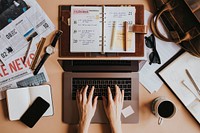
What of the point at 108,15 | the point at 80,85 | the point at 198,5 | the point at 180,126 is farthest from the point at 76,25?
the point at 180,126

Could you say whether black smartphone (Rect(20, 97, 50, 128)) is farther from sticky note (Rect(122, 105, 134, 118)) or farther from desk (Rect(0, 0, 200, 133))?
sticky note (Rect(122, 105, 134, 118))

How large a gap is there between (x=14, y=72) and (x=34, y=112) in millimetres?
179

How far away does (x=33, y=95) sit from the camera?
3.88 feet

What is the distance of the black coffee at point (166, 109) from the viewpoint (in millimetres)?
1135

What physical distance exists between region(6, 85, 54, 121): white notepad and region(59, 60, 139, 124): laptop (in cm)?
7

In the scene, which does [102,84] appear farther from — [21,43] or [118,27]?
[21,43]

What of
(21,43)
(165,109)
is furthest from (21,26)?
(165,109)

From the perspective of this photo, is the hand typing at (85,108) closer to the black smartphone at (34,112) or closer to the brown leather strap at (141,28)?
the black smartphone at (34,112)

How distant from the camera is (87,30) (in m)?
1.17

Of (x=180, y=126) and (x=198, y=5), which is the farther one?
(x=180, y=126)

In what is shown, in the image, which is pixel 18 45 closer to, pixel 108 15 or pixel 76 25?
pixel 76 25

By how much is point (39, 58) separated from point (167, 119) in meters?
0.57

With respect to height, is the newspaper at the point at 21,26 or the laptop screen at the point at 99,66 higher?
the newspaper at the point at 21,26

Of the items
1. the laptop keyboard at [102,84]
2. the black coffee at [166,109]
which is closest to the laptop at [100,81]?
the laptop keyboard at [102,84]
